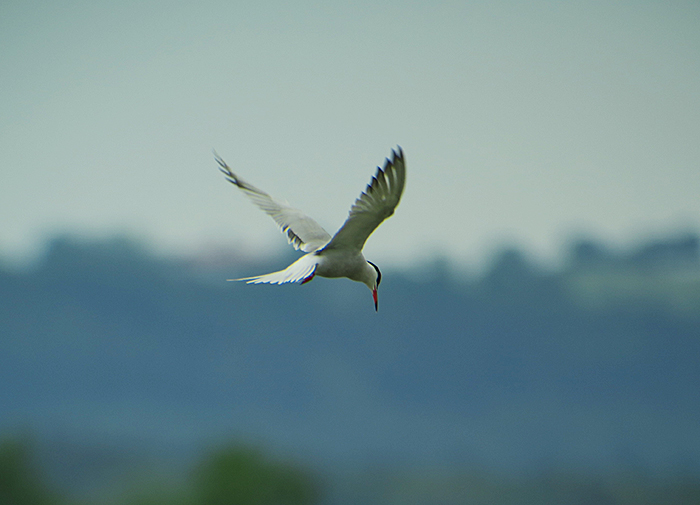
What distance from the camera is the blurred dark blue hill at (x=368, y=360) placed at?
9719 cm

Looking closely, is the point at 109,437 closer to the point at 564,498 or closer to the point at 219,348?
the point at 219,348

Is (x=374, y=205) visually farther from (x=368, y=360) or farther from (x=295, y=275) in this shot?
(x=368, y=360)

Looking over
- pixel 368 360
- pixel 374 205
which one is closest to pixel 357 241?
pixel 374 205

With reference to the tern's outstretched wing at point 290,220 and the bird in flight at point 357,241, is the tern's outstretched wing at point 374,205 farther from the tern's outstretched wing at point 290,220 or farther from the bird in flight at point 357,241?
the tern's outstretched wing at point 290,220

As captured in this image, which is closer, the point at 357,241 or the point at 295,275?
the point at 295,275

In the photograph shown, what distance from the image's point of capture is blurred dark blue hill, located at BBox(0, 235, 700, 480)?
9719 cm

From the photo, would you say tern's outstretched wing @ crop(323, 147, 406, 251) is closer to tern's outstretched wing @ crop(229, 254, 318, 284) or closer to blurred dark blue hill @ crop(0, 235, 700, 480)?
tern's outstretched wing @ crop(229, 254, 318, 284)

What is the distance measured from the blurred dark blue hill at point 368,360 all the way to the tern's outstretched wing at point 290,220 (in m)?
89.9

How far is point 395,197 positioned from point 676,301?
113591 mm

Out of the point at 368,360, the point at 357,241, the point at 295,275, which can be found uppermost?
the point at 368,360

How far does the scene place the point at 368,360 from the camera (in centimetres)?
10062

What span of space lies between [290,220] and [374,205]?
4.36ft

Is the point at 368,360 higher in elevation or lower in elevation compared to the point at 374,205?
higher

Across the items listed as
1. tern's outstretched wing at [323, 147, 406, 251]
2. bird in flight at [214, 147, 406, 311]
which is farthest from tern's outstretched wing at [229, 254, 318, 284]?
tern's outstretched wing at [323, 147, 406, 251]
